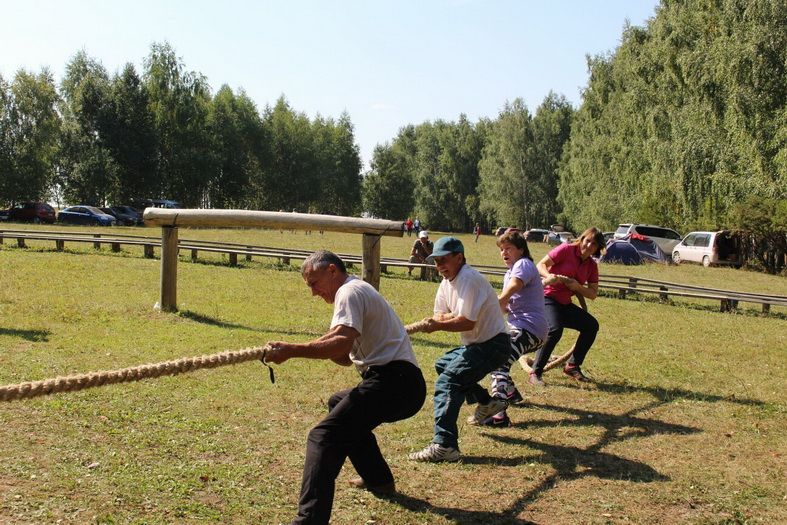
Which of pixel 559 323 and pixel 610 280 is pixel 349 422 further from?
pixel 610 280

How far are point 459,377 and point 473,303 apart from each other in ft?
→ 2.04

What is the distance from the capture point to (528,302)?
7359mm

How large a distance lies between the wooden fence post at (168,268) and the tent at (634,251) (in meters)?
23.0

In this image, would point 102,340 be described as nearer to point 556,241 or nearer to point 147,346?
point 147,346

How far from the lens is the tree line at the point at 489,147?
2919cm

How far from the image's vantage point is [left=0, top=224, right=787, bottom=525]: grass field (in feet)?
16.4

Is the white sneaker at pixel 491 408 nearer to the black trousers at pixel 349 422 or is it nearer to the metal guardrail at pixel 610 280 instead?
the black trousers at pixel 349 422

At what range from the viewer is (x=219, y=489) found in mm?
5137

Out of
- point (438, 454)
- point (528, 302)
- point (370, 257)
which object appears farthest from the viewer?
point (370, 257)

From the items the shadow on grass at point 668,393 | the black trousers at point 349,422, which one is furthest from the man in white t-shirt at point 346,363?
A: the shadow on grass at point 668,393

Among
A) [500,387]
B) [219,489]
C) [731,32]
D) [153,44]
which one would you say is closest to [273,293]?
[500,387]

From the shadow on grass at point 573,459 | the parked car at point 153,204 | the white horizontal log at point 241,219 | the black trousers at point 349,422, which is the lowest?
the shadow on grass at point 573,459

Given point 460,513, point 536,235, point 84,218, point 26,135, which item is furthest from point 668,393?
point 26,135

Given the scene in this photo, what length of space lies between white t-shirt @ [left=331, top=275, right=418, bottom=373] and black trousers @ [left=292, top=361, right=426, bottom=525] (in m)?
0.06
